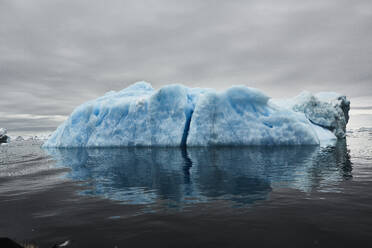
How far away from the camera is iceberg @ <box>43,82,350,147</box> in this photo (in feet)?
92.0

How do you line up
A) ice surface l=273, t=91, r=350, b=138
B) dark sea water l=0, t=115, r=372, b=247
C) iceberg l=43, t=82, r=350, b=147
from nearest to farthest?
dark sea water l=0, t=115, r=372, b=247, iceberg l=43, t=82, r=350, b=147, ice surface l=273, t=91, r=350, b=138

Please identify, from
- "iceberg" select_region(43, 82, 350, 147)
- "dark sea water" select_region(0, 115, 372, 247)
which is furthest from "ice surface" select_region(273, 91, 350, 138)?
"dark sea water" select_region(0, 115, 372, 247)

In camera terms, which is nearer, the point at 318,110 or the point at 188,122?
the point at 188,122

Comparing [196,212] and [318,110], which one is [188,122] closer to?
[318,110]

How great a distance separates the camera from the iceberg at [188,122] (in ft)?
92.0

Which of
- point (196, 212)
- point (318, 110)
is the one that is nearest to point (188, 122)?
point (318, 110)

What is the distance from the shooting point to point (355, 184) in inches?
353

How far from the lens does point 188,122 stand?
3192cm

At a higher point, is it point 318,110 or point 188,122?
point 318,110

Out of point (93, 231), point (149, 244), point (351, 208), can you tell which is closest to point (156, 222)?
point (149, 244)

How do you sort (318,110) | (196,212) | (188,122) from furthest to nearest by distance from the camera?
(318,110), (188,122), (196,212)

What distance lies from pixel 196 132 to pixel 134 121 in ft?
30.4

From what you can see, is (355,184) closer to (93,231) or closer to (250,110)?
(93,231)

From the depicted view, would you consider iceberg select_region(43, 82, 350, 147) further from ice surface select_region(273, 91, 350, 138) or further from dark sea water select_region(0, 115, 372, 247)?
dark sea water select_region(0, 115, 372, 247)
